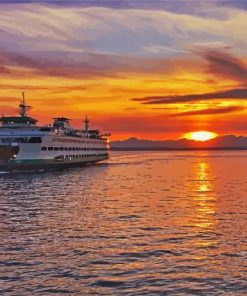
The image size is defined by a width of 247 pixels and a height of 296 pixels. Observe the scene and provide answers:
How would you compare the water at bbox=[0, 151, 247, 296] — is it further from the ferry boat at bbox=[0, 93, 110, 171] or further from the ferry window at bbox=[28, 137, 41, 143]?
the ferry window at bbox=[28, 137, 41, 143]

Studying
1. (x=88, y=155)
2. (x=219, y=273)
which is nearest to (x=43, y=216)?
(x=219, y=273)

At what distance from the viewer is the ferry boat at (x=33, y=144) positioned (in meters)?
100

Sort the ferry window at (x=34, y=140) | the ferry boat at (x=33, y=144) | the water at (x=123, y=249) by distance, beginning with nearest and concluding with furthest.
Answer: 1. the water at (x=123, y=249)
2. the ferry boat at (x=33, y=144)
3. the ferry window at (x=34, y=140)

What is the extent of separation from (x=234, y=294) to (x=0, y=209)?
93.8 ft

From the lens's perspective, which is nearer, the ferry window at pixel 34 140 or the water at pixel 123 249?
the water at pixel 123 249

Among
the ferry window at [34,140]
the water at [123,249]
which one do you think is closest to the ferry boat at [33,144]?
the ferry window at [34,140]

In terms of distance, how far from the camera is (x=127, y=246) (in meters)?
24.5

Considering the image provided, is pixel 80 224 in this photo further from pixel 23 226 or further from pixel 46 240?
pixel 46 240

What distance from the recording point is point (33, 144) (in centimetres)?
10194

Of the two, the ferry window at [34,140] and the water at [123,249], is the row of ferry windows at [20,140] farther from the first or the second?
the water at [123,249]

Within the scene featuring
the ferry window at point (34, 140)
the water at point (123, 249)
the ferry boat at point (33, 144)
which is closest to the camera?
the water at point (123, 249)

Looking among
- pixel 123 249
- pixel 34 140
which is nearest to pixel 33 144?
pixel 34 140

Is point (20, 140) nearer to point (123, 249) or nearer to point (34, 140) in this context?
point (34, 140)

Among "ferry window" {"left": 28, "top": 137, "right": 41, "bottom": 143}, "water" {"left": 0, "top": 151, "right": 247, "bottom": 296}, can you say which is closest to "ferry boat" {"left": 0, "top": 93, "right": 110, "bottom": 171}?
"ferry window" {"left": 28, "top": 137, "right": 41, "bottom": 143}
